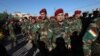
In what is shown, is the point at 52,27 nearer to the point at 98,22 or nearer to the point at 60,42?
the point at 60,42

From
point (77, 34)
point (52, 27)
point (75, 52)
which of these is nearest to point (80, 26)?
point (77, 34)

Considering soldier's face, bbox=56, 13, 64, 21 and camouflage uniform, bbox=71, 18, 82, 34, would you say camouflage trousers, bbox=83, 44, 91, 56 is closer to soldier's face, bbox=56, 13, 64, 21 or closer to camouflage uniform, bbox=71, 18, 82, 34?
soldier's face, bbox=56, 13, 64, 21

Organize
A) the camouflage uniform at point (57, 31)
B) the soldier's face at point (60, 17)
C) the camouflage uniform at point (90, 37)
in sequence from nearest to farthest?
1. the camouflage uniform at point (90, 37)
2. the soldier's face at point (60, 17)
3. the camouflage uniform at point (57, 31)

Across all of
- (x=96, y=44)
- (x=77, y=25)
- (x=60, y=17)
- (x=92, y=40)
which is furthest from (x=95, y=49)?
(x=77, y=25)

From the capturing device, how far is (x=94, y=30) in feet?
13.3

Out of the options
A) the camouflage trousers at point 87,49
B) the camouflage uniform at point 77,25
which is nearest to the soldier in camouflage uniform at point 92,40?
the camouflage trousers at point 87,49

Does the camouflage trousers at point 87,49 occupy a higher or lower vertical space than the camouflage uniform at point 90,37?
lower

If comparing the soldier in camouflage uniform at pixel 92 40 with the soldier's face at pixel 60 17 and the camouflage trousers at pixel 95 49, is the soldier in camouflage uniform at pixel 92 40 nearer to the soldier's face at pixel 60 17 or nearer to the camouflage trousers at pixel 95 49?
the camouflage trousers at pixel 95 49

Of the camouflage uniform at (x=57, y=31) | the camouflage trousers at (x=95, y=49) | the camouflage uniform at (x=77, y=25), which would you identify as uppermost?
the camouflage trousers at (x=95, y=49)

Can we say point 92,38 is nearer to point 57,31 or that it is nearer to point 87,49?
point 87,49

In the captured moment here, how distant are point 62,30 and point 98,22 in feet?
11.9

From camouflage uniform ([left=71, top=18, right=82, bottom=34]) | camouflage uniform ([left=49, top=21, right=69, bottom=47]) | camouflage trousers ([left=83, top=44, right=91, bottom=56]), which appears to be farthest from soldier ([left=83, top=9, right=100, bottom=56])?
camouflage uniform ([left=71, top=18, right=82, bottom=34])

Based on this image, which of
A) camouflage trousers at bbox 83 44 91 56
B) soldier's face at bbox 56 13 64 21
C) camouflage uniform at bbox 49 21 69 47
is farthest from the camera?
camouflage uniform at bbox 49 21 69 47

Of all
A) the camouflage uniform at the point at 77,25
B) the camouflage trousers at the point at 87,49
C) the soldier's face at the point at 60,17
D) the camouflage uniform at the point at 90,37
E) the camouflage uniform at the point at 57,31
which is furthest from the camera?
the camouflage uniform at the point at 77,25
